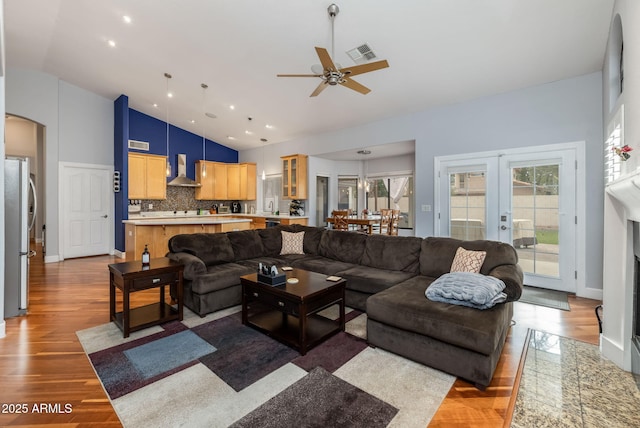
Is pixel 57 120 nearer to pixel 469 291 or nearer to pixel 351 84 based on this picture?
pixel 351 84

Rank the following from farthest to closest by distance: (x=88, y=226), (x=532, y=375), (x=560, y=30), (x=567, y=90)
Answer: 1. (x=88, y=226)
2. (x=567, y=90)
3. (x=560, y=30)
4. (x=532, y=375)

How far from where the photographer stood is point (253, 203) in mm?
9328

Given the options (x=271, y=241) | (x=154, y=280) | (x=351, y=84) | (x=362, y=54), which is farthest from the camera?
(x=271, y=241)

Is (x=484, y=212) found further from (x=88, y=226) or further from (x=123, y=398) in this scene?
(x=88, y=226)

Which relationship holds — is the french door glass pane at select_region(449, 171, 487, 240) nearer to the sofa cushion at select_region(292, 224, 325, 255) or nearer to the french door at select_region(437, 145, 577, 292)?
the french door at select_region(437, 145, 577, 292)

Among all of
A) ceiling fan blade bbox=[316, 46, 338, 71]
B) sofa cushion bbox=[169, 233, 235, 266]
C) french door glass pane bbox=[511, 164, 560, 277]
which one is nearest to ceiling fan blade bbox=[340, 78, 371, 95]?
ceiling fan blade bbox=[316, 46, 338, 71]

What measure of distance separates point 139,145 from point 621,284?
9.32 metres

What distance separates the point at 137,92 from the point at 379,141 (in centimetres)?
552

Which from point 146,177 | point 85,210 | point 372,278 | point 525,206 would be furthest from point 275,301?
point 85,210

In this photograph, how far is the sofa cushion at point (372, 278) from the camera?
3.28 metres

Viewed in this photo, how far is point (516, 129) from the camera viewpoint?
441 cm

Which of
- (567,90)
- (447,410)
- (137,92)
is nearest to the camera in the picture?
(447,410)

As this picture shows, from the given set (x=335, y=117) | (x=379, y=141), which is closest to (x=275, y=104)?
(x=335, y=117)

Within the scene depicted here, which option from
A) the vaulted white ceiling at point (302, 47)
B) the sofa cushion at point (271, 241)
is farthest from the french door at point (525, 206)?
the sofa cushion at point (271, 241)
